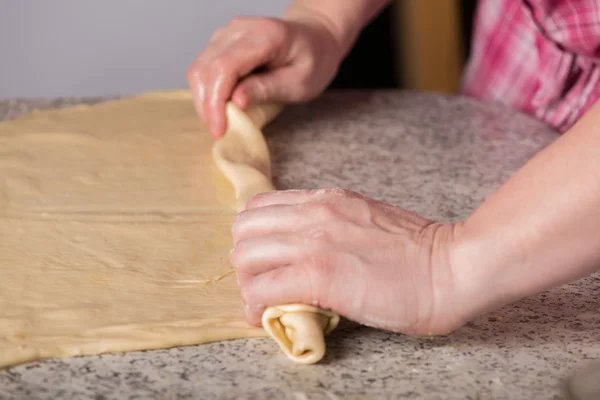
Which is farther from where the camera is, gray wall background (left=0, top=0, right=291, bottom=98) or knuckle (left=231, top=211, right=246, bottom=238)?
gray wall background (left=0, top=0, right=291, bottom=98)

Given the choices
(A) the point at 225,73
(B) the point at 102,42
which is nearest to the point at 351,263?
(A) the point at 225,73

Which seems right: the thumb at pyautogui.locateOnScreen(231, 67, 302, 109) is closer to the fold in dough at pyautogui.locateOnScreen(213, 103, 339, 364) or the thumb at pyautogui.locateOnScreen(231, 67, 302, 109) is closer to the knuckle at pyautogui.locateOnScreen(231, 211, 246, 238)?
the fold in dough at pyautogui.locateOnScreen(213, 103, 339, 364)

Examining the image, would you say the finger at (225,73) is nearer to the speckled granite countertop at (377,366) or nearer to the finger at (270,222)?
the speckled granite countertop at (377,366)

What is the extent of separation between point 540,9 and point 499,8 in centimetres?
19

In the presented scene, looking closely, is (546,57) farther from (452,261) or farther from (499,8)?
(452,261)

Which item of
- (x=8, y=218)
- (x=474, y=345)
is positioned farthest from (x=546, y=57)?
(x=8, y=218)

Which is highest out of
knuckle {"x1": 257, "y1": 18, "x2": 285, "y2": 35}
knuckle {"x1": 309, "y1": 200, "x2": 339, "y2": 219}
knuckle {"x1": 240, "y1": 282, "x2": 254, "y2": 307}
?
knuckle {"x1": 309, "y1": 200, "x2": 339, "y2": 219}

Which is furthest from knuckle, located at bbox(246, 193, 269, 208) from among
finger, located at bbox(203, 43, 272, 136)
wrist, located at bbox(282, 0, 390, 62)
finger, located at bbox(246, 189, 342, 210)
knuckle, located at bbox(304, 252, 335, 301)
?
wrist, located at bbox(282, 0, 390, 62)

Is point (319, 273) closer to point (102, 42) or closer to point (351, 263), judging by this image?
point (351, 263)

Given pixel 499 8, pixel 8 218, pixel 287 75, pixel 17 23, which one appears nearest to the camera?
pixel 8 218

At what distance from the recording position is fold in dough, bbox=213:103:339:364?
0.65 metres

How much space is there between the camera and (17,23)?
8.16 feet

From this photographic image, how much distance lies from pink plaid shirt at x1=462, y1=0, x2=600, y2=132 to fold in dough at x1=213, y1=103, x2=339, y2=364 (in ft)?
1.50

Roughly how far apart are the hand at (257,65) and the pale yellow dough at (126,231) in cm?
3
